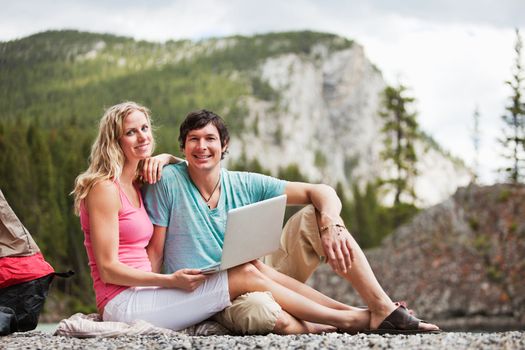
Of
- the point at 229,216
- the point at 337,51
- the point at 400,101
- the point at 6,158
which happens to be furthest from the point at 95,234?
the point at 337,51

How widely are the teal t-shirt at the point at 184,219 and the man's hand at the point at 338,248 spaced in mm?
651

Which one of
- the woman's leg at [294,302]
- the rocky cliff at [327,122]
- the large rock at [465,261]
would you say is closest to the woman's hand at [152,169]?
the woman's leg at [294,302]

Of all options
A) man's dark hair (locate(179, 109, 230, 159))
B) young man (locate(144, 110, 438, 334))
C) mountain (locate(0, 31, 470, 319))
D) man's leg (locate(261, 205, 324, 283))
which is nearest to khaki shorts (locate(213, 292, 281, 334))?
young man (locate(144, 110, 438, 334))

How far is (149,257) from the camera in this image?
453cm

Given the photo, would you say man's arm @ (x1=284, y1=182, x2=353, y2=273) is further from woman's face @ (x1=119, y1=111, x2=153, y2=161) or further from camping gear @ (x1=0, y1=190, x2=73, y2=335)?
camping gear @ (x1=0, y1=190, x2=73, y2=335)

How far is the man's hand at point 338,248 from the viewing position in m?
4.28

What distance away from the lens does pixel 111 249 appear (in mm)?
4172

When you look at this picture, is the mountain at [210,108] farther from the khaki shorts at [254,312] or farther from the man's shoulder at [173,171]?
the khaki shorts at [254,312]

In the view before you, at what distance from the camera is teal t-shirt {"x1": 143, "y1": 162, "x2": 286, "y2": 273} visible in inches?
175

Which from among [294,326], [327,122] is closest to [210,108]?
[327,122]

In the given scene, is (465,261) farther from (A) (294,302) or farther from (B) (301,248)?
(A) (294,302)

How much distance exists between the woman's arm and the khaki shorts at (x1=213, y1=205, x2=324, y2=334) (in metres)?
0.31

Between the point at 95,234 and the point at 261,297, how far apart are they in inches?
39.5

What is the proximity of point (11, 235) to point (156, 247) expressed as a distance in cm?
92
